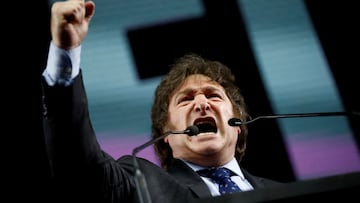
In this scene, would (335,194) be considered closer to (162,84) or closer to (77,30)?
(77,30)

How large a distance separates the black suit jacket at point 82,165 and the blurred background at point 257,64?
0.57 metres

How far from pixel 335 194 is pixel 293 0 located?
4.35 ft

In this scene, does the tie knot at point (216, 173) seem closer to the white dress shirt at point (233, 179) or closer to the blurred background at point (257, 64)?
the white dress shirt at point (233, 179)

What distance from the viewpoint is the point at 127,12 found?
2.02 meters

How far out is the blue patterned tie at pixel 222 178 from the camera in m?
1.48

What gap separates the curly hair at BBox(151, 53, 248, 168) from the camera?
1801 mm

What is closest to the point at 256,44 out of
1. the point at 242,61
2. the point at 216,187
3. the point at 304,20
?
the point at 242,61

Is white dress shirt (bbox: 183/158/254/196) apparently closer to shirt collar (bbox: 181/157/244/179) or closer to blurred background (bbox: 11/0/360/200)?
shirt collar (bbox: 181/157/244/179)

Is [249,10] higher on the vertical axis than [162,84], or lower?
higher

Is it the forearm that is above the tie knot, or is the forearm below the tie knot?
above

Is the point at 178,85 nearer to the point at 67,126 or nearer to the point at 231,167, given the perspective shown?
the point at 231,167

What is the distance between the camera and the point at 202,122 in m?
1.62

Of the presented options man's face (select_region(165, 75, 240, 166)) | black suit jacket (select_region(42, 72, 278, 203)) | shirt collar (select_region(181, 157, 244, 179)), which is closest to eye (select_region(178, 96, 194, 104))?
man's face (select_region(165, 75, 240, 166))

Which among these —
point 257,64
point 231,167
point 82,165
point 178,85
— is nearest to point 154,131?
point 178,85
